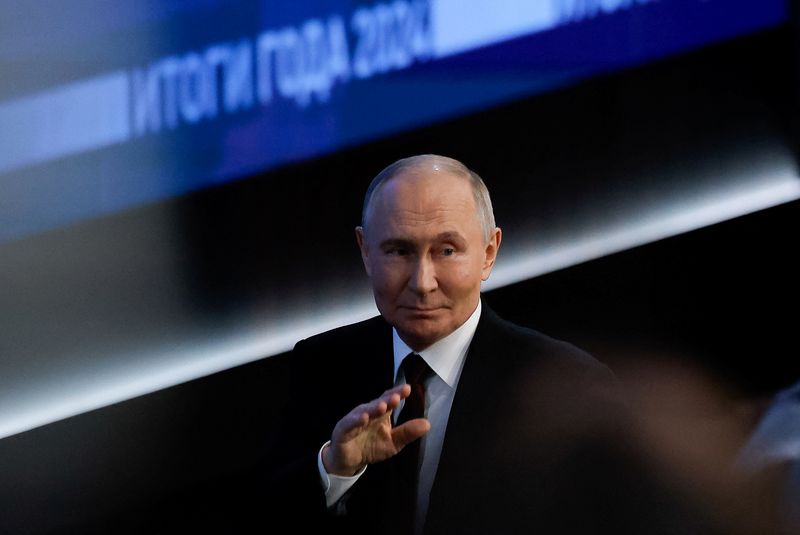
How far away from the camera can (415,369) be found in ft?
5.00

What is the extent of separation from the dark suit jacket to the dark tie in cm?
2

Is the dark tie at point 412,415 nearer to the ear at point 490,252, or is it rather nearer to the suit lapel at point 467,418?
the suit lapel at point 467,418

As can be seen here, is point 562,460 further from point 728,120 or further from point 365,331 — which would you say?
point 728,120

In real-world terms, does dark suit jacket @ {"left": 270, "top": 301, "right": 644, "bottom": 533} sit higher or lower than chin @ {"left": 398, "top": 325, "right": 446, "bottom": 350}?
lower

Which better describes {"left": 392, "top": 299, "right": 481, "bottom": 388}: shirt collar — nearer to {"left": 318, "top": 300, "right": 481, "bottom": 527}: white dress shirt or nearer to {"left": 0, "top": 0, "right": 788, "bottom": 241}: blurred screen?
{"left": 318, "top": 300, "right": 481, "bottom": 527}: white dress shirt

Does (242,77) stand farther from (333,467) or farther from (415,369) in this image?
(333,467)

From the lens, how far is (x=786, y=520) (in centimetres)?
108

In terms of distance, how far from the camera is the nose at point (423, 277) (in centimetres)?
140

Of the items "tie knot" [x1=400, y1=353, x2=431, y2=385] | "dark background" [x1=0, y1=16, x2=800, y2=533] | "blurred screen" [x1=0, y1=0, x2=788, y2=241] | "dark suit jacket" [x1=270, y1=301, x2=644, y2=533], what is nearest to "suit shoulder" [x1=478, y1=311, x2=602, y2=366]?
"dark suit jacket" [x1=270, y1=301, x2=644, y2=533]

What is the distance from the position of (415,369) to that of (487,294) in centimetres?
94

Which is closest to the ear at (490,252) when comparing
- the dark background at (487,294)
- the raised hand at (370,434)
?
the raised hand at (370,434)

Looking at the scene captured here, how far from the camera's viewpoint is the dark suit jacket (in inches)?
55.2

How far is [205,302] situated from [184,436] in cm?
34

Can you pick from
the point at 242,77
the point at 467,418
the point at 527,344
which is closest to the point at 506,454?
the point at 467,418
